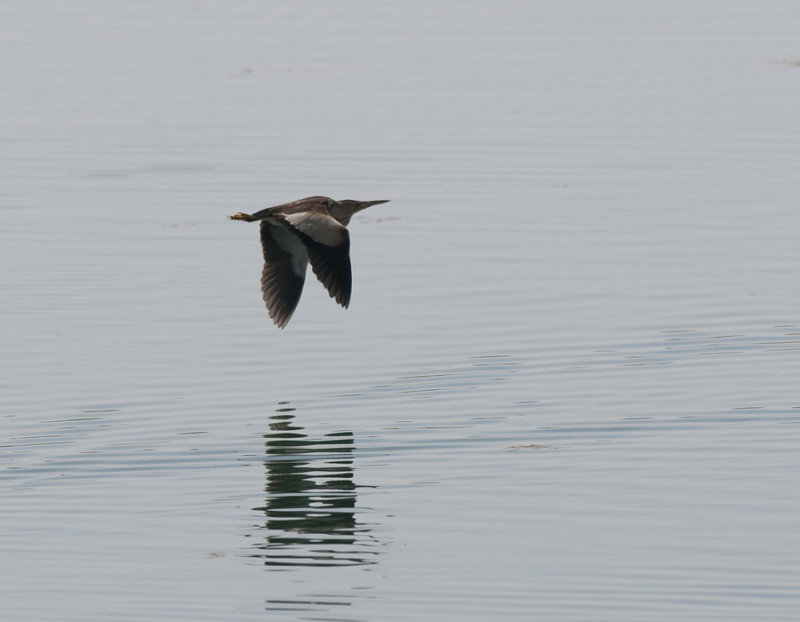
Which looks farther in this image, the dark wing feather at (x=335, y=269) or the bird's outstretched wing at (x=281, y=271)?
the bird's outstretched wing at (x=281, y=271)

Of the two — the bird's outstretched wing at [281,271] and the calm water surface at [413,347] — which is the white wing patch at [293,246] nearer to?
the bird's outstretched wing at [281,271]

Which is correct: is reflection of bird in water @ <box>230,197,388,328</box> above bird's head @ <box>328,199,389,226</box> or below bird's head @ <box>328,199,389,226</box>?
below

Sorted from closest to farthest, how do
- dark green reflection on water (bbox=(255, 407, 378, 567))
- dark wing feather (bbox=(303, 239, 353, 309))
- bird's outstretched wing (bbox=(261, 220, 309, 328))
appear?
1. dark green reflection on water (bbox=(255, 407, 378, 567))
2. dark wing feather (bbox=(303, 239, 353, 309))
3. bird's outstretched wing (bbox=(261, 220, 309, 328))

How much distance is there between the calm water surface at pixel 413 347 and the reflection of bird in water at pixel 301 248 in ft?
1.61

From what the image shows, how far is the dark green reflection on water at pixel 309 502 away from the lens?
9452 mm

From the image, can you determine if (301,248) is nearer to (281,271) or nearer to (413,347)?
(281,271)

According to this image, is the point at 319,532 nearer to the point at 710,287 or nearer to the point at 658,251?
the point at 710,287

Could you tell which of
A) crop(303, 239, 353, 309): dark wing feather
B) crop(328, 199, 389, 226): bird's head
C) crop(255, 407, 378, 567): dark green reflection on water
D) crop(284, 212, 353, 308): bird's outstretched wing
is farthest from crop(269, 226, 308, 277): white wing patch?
crop(255, 407, 378, 567): dark green reflection on water

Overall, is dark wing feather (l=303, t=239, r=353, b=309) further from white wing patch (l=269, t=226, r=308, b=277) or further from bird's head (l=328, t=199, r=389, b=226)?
white wing patch (l=269, t=226, r=308, b=277)

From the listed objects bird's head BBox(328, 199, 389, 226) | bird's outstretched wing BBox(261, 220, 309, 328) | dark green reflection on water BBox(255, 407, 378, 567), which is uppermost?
bird's head BBox(328, 199, 389, 226)

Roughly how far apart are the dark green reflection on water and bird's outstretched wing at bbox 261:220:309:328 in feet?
5.26

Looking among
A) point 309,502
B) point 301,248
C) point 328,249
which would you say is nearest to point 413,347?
point 301,248

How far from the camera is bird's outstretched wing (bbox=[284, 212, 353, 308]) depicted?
40.8 ft

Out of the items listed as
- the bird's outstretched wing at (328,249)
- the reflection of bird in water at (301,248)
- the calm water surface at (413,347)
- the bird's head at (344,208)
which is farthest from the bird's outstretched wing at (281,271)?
the bird's outstretched wing at (328,249)
